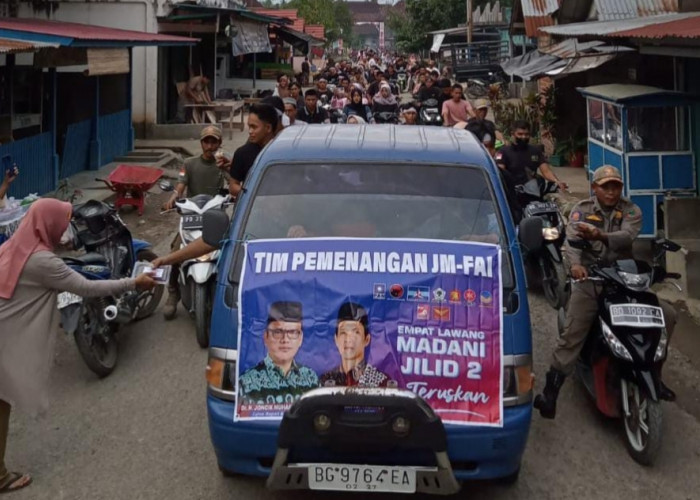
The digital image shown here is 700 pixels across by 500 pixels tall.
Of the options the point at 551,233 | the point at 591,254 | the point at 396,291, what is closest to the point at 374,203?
the point at 396,291

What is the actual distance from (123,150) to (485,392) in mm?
13627

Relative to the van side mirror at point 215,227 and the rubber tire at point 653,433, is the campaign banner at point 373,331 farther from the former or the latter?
the rubber tire at point 653,433

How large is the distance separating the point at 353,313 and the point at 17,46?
22.1ft

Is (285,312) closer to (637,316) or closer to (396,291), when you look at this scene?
(396,291)

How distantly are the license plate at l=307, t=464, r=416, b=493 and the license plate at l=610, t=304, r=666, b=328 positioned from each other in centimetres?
174

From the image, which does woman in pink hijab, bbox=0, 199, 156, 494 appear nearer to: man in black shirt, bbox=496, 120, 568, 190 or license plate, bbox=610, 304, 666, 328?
license plate, bbox=610, 304, 666, 328

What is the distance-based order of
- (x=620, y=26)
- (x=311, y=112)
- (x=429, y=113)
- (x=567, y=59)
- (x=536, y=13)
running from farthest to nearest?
1. (x=536, y=13)
2. (x=429, y=113)
3. (x=567, y=59)
4. (x=311, y=112)
5. (x=620, y=26)

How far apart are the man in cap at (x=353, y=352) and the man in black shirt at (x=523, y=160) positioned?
499 centimetres

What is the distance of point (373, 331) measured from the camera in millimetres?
3658

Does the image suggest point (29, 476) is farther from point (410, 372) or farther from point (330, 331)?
point (410, 372)

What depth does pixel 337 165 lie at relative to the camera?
4.44 meters

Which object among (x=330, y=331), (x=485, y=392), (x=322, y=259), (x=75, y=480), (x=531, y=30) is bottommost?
(x=75, y=480)

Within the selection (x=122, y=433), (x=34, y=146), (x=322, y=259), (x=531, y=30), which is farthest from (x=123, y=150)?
(x=322, y=259)

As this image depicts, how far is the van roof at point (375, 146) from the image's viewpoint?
4.47 m
